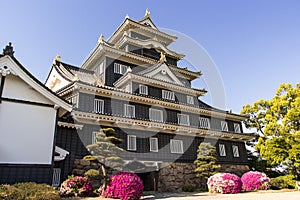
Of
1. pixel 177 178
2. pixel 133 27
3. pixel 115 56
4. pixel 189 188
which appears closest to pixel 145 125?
pixel 177 178

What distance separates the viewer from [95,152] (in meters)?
12.5

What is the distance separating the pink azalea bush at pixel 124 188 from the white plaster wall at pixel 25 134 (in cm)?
340

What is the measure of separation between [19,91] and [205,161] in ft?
50.7

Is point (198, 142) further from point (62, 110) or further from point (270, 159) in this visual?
point (62, 110)

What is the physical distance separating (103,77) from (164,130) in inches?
300

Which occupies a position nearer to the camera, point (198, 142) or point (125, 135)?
point (125, 135)

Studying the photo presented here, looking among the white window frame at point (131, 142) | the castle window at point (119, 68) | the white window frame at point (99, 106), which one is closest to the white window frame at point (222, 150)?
the white window frame at point (131, 142)

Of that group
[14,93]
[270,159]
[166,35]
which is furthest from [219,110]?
[14,93]

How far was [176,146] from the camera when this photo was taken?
20047 millimetres

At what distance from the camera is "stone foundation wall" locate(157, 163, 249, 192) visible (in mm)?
18156

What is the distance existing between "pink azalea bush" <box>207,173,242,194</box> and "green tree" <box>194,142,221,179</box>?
2.38 meters

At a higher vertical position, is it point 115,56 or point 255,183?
point 115,56

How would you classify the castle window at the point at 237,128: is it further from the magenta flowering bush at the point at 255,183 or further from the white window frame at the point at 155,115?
the white window frame at the point at 155,115

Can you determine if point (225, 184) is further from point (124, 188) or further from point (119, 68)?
point (119, 68)
